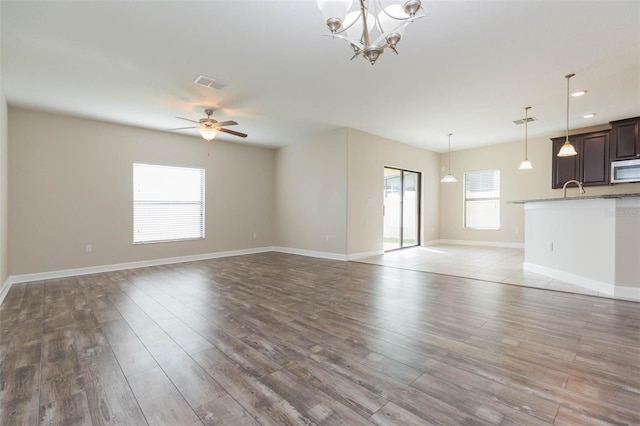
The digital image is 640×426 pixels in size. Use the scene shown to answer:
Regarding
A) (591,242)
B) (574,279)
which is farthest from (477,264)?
(591,242)

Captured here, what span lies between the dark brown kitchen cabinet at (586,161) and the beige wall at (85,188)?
25.2 ft

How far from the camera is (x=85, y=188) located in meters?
5.08

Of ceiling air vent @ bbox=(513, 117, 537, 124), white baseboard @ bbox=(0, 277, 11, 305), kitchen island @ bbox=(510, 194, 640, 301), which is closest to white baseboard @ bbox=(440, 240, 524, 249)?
kitchen island @ bbox=(510, 194, 640, 301)

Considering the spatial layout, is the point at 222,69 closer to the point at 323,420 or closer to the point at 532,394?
the point at 323,420

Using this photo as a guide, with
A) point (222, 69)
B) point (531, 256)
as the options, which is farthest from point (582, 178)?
point (222, 69)

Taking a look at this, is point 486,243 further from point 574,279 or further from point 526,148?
point 574,279

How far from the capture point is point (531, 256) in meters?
4.77

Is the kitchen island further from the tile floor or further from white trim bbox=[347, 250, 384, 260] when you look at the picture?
white trim bbox=[347, 250, 384, 260]

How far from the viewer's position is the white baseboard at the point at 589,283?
3268mm

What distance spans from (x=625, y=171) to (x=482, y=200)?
298cm

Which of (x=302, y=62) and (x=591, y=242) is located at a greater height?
(x=302, y=62)

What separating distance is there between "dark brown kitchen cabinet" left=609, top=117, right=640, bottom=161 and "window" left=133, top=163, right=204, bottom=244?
27.8 feet

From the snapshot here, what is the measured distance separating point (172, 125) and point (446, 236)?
7.94 meters

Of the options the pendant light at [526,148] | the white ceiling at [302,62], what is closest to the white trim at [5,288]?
the white ceiling at [302,62]
